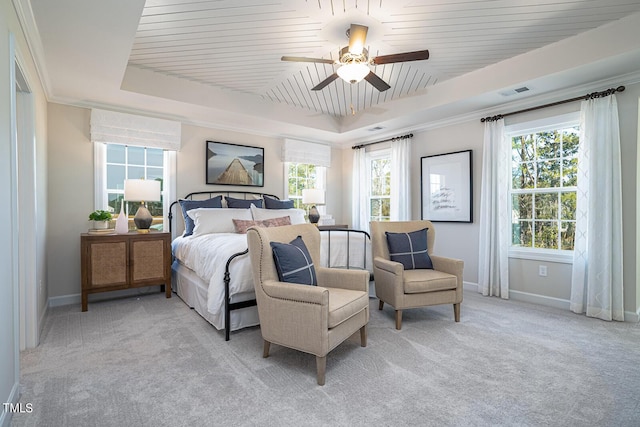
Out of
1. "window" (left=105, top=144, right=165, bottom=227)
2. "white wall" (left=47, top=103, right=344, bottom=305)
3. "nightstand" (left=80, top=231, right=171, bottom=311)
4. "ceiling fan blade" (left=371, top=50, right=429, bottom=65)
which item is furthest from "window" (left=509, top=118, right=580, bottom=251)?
"white wall" (left=47, top=103, right=344, bottom=305)

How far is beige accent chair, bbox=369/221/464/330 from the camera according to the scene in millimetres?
3033

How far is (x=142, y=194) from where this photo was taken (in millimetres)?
3838

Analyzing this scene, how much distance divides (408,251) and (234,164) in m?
3.08

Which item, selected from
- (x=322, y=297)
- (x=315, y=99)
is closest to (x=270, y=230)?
(x=322, y=297)

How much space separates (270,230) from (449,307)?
238 cm

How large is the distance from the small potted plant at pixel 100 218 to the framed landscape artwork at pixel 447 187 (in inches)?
172

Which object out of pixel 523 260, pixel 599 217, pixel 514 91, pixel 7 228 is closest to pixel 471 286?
pixel 523 260

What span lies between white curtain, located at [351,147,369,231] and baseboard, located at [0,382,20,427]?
503 cm

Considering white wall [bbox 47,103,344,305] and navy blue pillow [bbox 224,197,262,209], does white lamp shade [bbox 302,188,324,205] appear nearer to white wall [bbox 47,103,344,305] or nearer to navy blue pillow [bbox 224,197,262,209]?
navy blue pillow [bbox 224,197,262,209]

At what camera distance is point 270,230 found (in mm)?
2592

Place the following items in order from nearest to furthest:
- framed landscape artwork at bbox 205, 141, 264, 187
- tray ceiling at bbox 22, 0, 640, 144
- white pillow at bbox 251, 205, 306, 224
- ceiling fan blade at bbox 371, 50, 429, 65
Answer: tray ceiling at bbox 22, 0, 640, 144
ceiling fan blade at bbox 371, 50, 429, 65
white pillow at bbox 251, 205, 306, 224
framed landscape artwork at bbox 205, 141, 264, 187

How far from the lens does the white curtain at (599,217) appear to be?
3.25 meters

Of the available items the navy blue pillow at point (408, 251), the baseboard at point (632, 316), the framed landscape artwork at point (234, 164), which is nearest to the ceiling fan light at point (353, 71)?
the navy blue pillow at point (408, 251)

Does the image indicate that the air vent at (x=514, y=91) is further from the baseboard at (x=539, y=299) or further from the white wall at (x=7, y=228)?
the white wall at (x=7, y=228)
